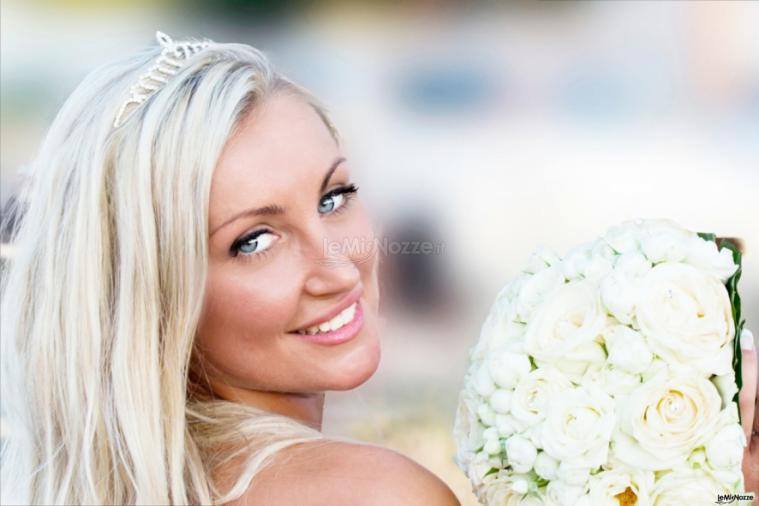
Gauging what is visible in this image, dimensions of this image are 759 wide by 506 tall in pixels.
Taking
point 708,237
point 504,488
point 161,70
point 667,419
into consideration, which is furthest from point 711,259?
point 161,70

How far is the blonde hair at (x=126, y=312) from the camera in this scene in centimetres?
192

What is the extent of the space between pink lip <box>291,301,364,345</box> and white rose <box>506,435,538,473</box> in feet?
2.36

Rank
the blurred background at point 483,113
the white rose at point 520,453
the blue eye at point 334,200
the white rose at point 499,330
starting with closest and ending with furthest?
the white rose at point 520,453 → the white rose at point 499,330 → the blue eye at point 334,200 → the blurred background at point 483,113

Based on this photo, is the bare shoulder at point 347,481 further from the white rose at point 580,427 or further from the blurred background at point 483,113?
the blurred background at point 483,113

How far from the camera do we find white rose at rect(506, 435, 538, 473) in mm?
1568

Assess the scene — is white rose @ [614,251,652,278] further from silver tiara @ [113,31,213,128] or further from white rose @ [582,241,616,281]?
silver tiara @ [113,31,213,128]

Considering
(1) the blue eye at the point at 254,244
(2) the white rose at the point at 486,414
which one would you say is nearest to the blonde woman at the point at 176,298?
(1) the blue eye at the point at 254,244

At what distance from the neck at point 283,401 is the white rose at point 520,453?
2.67 ft

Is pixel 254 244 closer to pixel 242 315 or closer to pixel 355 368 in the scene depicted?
pixel 242 315

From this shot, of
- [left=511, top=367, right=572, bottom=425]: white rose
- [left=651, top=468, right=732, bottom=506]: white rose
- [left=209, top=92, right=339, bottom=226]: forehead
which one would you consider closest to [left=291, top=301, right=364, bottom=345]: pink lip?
[left=209, top=92, right=339, bottom=226]: forehead

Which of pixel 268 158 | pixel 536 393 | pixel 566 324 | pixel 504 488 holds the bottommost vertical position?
pixel 504 488

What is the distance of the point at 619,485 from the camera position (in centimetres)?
151

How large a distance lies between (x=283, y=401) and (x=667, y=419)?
1.09m

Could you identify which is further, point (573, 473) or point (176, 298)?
point (176, 298)
